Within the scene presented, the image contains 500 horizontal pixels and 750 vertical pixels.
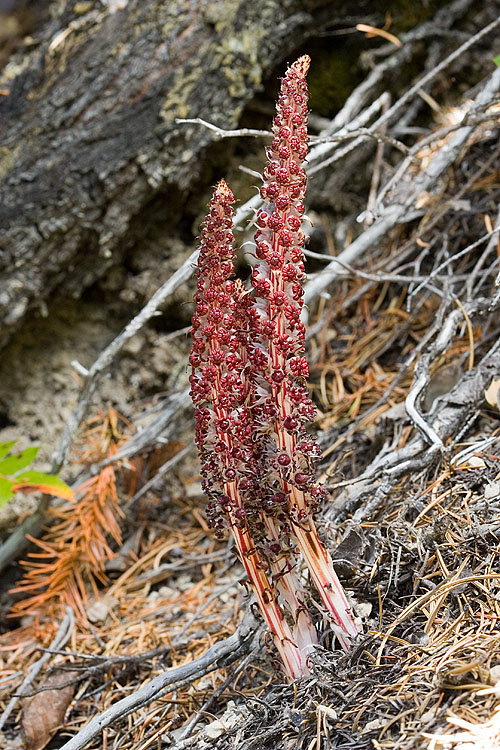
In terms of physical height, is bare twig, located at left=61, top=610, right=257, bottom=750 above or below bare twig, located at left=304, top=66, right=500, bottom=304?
below

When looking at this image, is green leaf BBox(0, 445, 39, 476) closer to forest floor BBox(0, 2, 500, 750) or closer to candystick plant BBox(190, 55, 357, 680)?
forest floor BBox(0, 2, 500, 750)

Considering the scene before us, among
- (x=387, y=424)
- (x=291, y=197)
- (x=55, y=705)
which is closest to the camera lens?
(x=291, y=197)

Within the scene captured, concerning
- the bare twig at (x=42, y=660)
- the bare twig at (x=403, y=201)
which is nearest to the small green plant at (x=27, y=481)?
the bare twig at (x=42, y=660)

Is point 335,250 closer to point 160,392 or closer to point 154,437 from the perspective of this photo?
point 160,392

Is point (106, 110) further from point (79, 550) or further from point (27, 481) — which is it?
point (79, 550)

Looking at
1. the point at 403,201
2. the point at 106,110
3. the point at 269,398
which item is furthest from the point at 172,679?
the point at 106,110

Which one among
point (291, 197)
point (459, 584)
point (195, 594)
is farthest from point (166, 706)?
point (291, 197)

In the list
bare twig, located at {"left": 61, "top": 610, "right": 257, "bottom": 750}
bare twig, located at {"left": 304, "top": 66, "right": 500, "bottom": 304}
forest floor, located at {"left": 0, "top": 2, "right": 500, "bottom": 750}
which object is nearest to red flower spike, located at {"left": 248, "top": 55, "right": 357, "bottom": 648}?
forest floor, located at {"left": 0, "top": 2, "right": 500, "bottom": 750}
